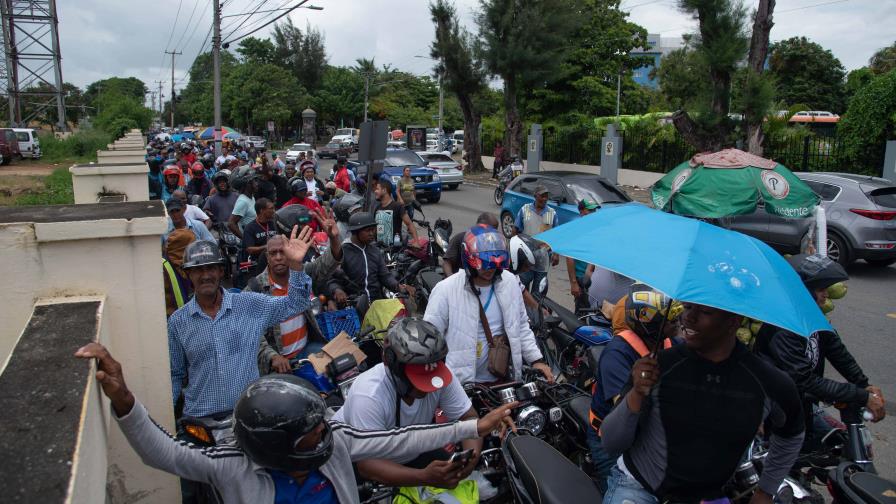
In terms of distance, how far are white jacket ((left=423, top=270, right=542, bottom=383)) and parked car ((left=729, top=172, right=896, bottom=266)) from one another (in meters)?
8.30

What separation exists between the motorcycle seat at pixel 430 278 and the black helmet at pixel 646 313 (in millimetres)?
4213

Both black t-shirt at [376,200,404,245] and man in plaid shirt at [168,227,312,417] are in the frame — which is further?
black t-shirt at [376,200,404,245]

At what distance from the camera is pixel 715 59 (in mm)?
18625

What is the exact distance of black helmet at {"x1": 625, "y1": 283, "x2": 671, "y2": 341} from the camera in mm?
3365

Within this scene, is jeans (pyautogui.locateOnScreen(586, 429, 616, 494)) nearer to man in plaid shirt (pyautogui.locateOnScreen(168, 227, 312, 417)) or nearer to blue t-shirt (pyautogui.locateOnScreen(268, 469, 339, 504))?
blue t-shirt (pyautogui.locateOnScreen(268, 469, 339, 504))

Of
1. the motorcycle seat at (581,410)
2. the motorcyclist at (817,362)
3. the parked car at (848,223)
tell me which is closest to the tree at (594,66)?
the parked car at (848,223)

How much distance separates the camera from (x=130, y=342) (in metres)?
2.98

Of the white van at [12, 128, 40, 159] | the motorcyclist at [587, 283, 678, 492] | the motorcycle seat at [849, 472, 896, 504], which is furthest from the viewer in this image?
the white van at [12, 128, 40, 159]

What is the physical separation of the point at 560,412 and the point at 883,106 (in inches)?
703

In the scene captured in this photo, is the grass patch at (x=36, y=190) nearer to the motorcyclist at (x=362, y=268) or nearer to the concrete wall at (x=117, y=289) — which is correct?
the motorcyclist at (x=362, y=268)

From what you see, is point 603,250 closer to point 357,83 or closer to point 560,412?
point 560,412

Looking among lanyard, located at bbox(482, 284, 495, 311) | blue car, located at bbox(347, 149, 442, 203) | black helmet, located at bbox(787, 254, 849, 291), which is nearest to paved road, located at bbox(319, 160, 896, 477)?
black helmet, located at bbox(787, 254, 849, 291)

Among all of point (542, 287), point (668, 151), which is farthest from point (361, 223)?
point (668, 151)

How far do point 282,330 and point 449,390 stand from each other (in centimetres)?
164
